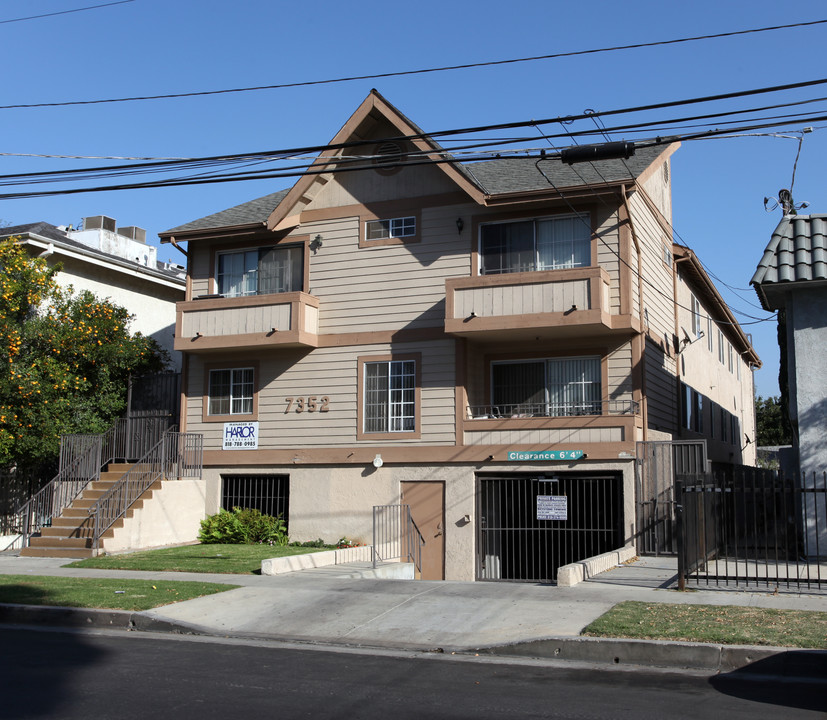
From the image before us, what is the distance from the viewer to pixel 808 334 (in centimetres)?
1644

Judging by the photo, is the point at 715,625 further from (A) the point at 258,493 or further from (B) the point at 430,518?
(A) the point at 258,493

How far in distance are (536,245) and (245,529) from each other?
396 inches

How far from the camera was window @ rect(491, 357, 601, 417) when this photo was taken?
20.9 m

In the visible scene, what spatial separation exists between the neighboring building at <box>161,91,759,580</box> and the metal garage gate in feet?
0.15

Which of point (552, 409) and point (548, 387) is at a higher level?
point (548, 387)

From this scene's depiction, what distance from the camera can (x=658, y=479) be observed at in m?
19.3

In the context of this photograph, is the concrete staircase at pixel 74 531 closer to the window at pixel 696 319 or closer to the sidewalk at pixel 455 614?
the sidewalk at pixel 455 614

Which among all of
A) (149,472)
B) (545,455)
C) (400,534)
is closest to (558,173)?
(545,455)

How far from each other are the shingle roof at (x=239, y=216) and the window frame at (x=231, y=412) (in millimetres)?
3752

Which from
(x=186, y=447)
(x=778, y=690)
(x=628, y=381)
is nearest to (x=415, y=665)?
(x=778, y=690)

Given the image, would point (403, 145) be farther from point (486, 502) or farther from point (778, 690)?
point (778, 690)

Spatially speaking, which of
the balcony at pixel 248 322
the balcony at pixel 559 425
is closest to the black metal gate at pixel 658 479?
the balcony at pixel 559 425

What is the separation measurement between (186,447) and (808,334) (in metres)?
15.5

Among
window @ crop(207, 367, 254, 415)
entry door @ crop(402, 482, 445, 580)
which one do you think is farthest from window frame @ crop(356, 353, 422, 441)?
window @ crop(207, 367, 254, 415)
